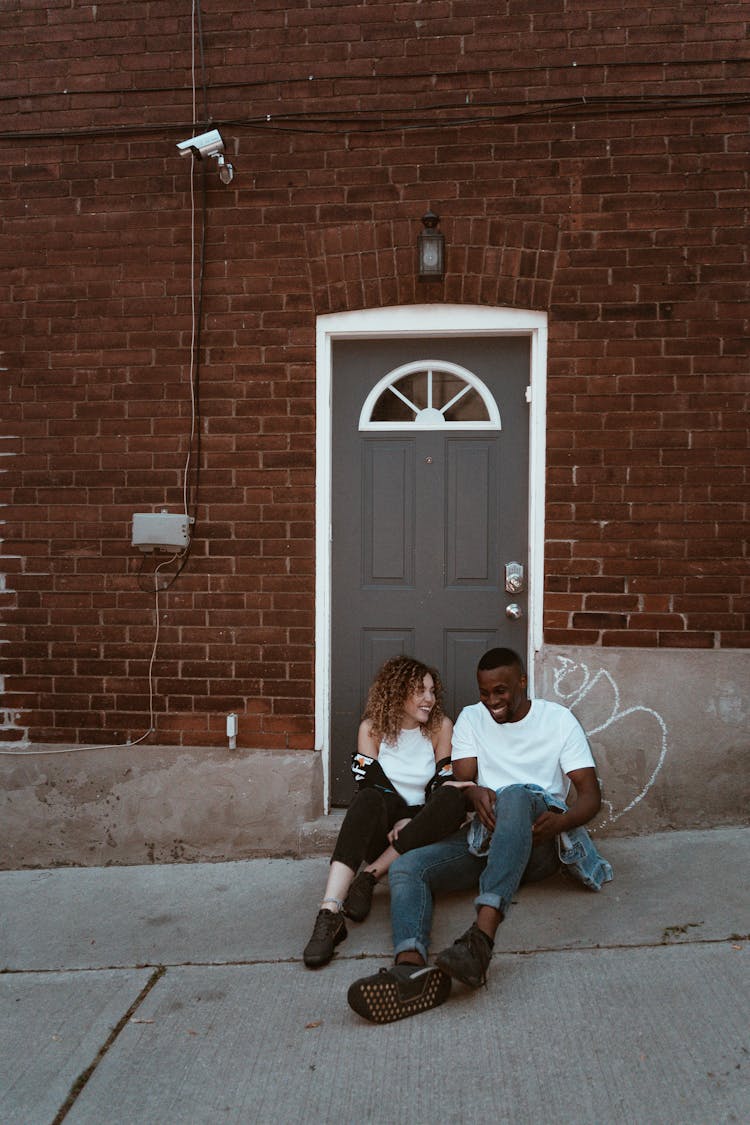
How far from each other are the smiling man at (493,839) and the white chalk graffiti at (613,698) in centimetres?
55

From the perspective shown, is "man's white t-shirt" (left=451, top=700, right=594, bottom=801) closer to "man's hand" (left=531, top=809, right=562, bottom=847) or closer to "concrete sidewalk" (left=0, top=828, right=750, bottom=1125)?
"man's hand" (left=531, top=809, right=562, bottom=847)

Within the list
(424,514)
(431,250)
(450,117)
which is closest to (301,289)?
(431,250)

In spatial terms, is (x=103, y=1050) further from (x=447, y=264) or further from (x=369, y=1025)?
(x=447, y=264)

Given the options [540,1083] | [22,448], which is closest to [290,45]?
[22,448]

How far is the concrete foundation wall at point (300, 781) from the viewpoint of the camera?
453 centimetres

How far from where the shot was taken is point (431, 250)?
179 inches

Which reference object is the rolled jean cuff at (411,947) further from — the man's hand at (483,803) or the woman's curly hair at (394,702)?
the woman's curly hair at (394,702)

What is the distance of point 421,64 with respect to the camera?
462cm

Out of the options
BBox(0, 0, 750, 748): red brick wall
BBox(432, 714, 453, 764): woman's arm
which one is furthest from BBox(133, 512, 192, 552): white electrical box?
BBox(432, 714, 453, 764): woman's arm

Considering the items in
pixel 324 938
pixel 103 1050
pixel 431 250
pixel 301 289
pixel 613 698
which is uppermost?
pixel 431 250

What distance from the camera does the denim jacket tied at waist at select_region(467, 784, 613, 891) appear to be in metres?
3.81

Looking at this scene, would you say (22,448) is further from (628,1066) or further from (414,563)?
(628,1066)

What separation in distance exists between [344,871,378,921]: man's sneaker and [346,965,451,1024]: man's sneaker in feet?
2.14

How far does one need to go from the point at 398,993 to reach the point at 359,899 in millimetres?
776
